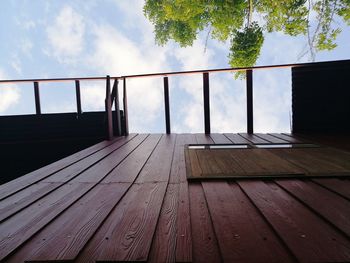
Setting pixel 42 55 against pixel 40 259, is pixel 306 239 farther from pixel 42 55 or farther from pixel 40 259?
pixel 42 55

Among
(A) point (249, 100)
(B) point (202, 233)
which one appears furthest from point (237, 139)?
(B) point (202, 233)

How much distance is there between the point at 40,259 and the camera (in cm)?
85

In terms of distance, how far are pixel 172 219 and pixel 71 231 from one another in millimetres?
465

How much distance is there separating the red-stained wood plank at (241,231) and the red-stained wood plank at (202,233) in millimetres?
24

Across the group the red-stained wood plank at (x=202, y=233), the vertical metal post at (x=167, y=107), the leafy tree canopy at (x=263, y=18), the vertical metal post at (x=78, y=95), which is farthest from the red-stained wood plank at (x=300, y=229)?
the leafy tree canopy at (x=263, y=18)

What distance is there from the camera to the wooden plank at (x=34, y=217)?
0.97 meters

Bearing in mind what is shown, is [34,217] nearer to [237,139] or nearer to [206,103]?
[237,139]

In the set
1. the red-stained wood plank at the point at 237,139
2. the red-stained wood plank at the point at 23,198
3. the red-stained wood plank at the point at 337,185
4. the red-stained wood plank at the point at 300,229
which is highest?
the red-stained wood plank at the point at 237,139

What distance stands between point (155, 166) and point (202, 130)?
233cm

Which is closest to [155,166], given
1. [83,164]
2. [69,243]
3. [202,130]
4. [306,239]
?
[83,164]

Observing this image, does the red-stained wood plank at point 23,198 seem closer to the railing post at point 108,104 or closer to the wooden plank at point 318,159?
the wooden plank at point 318,159

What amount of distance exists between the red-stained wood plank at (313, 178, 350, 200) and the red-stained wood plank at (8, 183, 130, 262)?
134 centimetres

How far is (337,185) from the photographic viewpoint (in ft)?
4.92

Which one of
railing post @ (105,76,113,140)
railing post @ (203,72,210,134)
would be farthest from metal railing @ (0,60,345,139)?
railing post @ (105,76,113,140)
